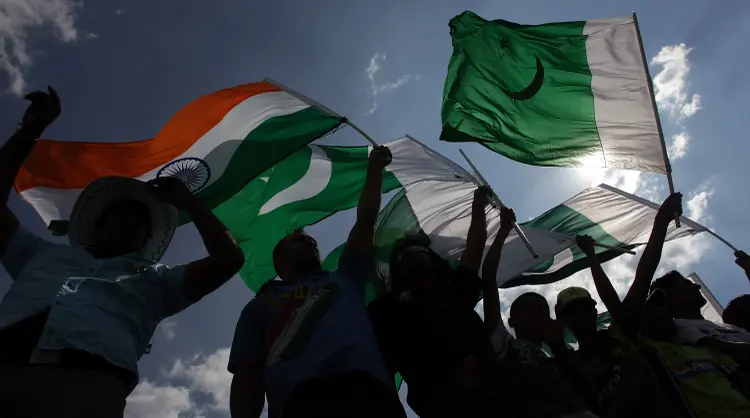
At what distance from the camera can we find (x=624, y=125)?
5.17 metres

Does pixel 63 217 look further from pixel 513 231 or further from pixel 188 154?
pixel 513 231

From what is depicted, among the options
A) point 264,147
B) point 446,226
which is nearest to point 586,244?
point 446,226

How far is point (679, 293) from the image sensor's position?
4.52 meters

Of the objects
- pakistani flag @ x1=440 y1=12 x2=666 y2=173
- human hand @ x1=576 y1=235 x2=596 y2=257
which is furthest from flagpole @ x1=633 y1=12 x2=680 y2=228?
human hand @ x1=576 y1=235 x2=596 y2=257

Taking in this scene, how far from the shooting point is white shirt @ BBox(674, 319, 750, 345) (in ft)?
12.8

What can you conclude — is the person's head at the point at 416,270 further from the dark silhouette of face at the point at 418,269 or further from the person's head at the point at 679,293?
the person's head at the point at 679,293

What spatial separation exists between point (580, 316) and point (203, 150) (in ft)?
11.4

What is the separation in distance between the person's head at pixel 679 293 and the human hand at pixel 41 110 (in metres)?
4.28

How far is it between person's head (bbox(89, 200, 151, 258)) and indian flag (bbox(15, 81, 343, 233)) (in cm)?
175

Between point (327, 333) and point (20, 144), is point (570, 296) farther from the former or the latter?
point (20, 144)

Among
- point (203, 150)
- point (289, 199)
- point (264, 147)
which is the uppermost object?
point (203, 150)

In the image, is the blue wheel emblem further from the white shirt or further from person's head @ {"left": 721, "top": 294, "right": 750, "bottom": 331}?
person's head @ {"left": 721, "top": 294, "right": 750, "bottom": 331}

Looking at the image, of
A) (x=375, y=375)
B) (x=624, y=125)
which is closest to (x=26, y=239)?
(x=375, y=375)

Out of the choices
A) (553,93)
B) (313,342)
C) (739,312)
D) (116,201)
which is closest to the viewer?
(313,342)
